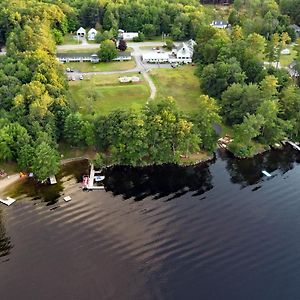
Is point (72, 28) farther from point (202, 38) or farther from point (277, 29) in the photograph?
point (277, 29)

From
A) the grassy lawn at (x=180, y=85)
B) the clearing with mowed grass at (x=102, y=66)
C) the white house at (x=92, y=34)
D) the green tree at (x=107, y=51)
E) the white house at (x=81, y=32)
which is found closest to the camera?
the grassy lawn at (x=180, y=85)

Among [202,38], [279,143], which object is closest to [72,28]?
[202,38]

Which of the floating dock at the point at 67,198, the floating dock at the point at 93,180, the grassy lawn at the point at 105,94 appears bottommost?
the floating dock at the point at 93,180

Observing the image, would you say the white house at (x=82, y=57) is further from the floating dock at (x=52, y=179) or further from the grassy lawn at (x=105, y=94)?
the floating dock at (x=52, y=179)

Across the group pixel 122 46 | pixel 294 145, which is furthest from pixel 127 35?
pixel 294 145

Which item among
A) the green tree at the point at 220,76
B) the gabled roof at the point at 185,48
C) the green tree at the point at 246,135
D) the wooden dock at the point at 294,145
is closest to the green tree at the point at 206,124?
the green tree at the point at 246,135

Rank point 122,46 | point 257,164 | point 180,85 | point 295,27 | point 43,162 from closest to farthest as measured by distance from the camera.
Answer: point 43,162 → point 257,164 → point 180,85 → point 122,46 → point 295,27

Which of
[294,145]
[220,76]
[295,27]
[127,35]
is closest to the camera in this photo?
[294,145]

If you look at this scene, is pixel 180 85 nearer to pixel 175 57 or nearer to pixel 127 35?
pixel 175 57
